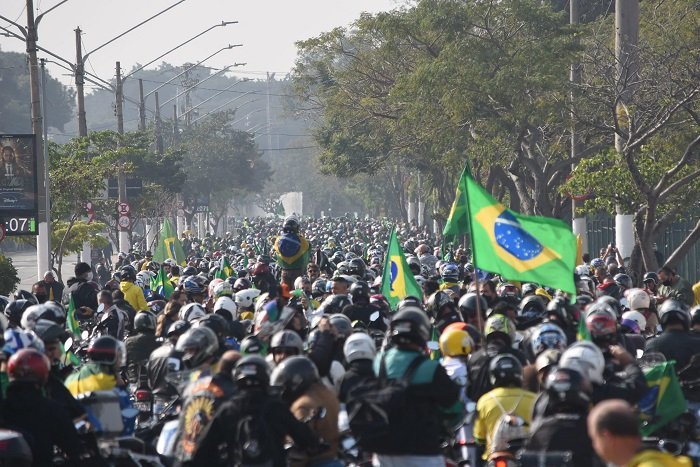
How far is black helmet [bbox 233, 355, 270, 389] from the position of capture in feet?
27.6

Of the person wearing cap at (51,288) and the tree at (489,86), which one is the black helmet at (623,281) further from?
the tree at (489,86)

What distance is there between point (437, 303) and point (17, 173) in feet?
61.9

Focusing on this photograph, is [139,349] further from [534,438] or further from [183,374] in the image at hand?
[534,438]

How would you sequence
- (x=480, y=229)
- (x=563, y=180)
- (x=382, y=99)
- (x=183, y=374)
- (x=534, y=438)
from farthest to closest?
(x=382, y=99)
(x=563, y=180)
(x=480, y=229)
(x=183, y=374)
(x=534, y=438)

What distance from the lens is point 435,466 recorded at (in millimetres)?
8891

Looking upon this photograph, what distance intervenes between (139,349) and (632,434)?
8.99m

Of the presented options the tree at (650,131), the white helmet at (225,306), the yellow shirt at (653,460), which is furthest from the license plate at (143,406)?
the tree at (650,131)

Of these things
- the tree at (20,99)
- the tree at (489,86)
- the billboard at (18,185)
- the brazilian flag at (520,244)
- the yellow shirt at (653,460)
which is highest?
the tree at (20,99)

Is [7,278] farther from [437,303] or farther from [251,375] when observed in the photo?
[251,375]

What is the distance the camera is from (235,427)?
8.31 m

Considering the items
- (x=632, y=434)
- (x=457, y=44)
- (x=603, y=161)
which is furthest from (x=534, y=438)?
(x=457, y=44)

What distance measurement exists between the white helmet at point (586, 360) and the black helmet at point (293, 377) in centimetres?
144

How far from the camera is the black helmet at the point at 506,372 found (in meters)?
9.77

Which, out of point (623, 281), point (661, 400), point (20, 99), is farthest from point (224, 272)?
point (20, 99)
